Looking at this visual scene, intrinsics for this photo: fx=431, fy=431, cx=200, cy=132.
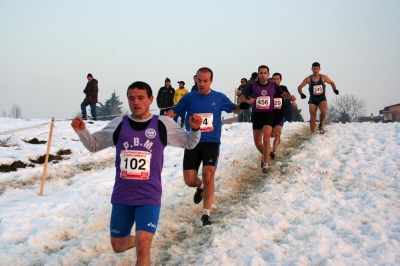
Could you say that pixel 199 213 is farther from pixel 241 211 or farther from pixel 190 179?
pixel 190 179

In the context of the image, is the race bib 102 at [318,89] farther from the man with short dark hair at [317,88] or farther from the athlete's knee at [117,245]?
the athlete's knee at [117,245]

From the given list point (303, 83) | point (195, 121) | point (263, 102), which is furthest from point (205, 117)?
point (303, 83)

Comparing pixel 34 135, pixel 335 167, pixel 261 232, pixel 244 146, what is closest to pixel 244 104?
pixel 261 232

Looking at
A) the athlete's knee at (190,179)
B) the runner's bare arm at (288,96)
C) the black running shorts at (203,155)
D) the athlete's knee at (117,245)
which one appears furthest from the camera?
the runner's bare arm at (288,96)

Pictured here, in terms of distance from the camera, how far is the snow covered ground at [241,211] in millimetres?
5164

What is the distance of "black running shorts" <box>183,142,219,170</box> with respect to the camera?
6.60 metres

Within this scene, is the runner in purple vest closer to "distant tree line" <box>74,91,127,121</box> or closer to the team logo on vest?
the team logo on vest

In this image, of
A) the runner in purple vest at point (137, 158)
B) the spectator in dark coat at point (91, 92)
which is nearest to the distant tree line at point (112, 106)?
the spectator in dark coat at point (91, 92)

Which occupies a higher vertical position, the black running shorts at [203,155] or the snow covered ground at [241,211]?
the black running shorts at [203,155]

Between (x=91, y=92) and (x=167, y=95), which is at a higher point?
(x=91, y=92)

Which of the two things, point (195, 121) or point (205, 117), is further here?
point (205, 117)

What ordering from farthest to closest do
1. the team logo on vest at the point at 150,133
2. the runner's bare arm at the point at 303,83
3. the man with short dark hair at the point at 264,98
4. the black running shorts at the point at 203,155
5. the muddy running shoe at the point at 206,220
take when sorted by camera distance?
the runner's bare arm at the point at 303,83 → the man with short dark hair at the point at 264,98 → the black running shorts at the point at 203,155 → the muddy running shoe at the point at 206,220 → the team logo on vest at the point at 150,133

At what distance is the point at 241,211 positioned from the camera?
708 cm

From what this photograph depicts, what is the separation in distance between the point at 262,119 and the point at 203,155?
334 centimetres
